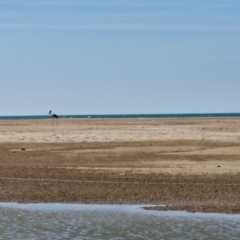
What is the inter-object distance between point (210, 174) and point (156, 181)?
94.3 inches

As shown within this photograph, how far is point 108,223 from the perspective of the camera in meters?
15.6

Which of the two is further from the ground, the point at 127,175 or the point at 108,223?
the point at 127,175

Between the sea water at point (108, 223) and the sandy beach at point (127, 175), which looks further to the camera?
the sandy beach at point (127, 175)

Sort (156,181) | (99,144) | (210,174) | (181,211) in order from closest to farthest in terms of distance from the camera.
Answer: (181,211), (156,181), (210,174), (99,144)

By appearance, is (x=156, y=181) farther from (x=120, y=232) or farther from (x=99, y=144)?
(x=99, y=144)

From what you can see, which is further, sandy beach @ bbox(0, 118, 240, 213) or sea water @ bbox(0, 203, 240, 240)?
sandy beach @ bbox(0, 118, 240, 213)

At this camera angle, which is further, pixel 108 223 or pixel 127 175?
pixel 127 175

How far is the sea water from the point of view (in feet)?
47.5

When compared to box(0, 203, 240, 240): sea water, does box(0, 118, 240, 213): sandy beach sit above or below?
above

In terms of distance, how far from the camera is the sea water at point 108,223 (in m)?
14.5

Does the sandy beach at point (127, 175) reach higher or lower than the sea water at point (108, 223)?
higher

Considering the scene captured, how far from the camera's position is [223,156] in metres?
28.4

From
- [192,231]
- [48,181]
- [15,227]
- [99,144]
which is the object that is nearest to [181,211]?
[192,231]

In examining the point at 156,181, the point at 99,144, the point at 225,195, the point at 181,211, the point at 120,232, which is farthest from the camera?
the point at 99,144
